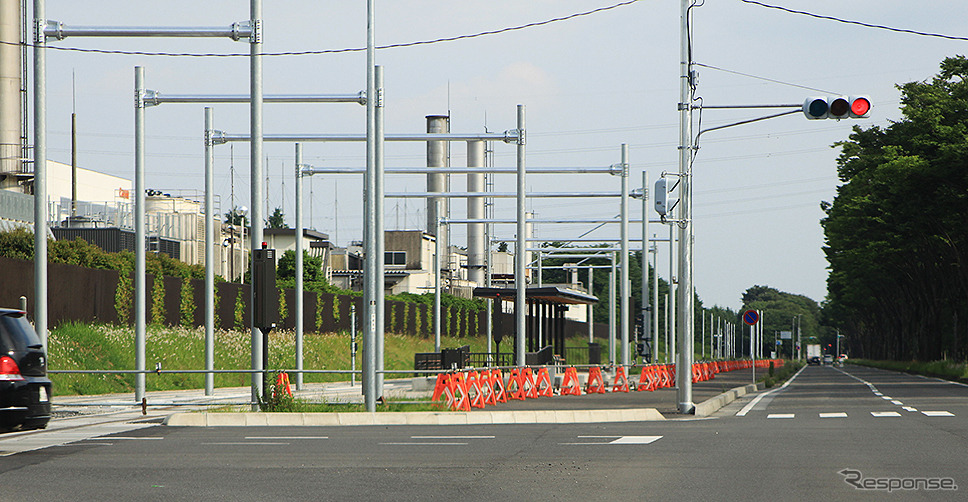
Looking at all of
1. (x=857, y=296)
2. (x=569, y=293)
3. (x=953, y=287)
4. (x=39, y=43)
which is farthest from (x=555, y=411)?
(x=857, y=296)

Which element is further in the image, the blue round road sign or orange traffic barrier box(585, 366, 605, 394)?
the blue round road sign

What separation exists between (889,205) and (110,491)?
4988 cm

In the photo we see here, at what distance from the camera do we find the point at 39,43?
2331 centimetres

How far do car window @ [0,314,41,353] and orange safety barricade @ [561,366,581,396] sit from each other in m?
19.3

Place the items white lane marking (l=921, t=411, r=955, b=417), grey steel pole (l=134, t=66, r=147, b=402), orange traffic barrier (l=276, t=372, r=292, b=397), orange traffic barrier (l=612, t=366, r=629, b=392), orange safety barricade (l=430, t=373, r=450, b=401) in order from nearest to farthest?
orange traffic barrier (l=276, t=372, r=292, b=397) < white lane marking (l=921, t=411, r=955, b=417) < orange safety barricade (l=430, t=373, r=450, b=401) < grey steel pole (l=134, t=66, r=147, b=402) < orange traffic barrier (l=612, t=366, r=629, b=392)

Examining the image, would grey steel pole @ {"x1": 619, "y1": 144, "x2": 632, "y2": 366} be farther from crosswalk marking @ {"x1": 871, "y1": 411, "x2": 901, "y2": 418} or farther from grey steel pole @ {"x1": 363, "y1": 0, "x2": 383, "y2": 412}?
grey steel pole @ {"x1": 363, "y1": 0, "x2": 383, "y2": 412}

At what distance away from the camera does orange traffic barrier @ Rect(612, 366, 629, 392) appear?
112 ft

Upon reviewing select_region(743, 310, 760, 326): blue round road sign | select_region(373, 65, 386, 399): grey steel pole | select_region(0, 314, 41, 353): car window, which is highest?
select_region(373, 65, 386, 399): grey steel pole

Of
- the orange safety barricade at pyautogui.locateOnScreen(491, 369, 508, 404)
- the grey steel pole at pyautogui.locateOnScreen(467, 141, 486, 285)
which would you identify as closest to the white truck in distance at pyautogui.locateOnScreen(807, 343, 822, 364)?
the grey steel pole at pyautogui.locateOnScreen(467, 141, 486, 285)

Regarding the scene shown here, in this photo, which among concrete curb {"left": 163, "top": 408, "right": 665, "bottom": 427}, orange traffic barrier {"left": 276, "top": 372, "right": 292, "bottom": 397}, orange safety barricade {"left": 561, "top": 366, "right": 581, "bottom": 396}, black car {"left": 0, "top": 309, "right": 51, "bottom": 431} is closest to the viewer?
black car {"left": 0, "top": 309, "right": 51, "bottom": 431}

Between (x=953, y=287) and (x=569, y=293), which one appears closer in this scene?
(x=569, y=293)

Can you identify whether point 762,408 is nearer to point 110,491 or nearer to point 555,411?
point 555,411

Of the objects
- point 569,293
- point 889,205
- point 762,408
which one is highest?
point 889,205

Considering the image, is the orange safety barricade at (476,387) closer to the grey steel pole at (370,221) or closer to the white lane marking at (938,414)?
the grey steel pole at (370,221)
